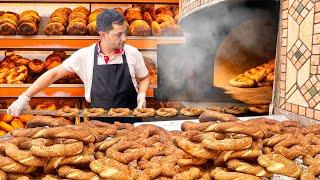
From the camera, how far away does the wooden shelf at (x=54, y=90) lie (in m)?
5.04

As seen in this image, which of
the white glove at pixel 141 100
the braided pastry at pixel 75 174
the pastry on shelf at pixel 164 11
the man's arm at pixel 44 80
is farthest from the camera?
the pastry on shelf at pixel 164 11

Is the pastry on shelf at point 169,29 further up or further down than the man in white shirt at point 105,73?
further up

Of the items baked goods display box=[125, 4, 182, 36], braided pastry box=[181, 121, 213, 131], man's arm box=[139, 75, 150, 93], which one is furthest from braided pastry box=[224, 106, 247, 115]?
baked goods display box=[125, 4, 182, 36]

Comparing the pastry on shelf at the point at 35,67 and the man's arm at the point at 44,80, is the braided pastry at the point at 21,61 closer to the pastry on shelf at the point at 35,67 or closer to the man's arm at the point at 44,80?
the pastry on shelf at the point at 35,67

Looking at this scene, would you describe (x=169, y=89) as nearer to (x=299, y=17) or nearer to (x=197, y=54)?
(x=197, y=54)

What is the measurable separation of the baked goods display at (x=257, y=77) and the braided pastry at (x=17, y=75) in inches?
114

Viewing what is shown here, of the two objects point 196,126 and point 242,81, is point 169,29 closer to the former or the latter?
point 242,81

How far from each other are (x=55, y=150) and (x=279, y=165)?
0.78m

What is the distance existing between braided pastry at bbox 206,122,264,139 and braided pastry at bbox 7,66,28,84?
4067 mm

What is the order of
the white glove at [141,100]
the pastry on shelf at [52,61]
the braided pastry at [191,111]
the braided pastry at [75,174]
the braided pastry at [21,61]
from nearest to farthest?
the braided pastry at [75,174]
the braided pastry at [191,111]
the white glove at [141,100]
the pastry on shelf at [52,61]
the braided pastry at [21,61]

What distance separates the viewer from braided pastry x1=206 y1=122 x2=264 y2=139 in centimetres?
147

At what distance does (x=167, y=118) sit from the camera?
3.56 m

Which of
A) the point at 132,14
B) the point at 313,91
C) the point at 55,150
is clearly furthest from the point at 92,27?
the point at 55,150

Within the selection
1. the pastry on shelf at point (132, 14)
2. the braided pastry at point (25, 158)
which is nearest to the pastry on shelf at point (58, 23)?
the pastry on shelf at point (132, 14)
